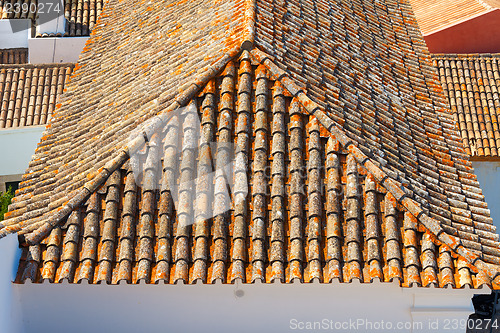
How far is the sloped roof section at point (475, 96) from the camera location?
16.8 m

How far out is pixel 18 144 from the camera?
17.9m

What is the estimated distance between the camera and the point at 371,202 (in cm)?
801

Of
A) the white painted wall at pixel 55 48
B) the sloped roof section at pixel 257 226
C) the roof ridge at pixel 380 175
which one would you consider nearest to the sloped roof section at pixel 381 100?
the roof ridge at pixel 380 175

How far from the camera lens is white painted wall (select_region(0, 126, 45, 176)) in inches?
701

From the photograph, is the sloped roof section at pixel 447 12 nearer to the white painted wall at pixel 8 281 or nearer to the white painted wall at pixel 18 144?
the white painted wall at pixel 18 144

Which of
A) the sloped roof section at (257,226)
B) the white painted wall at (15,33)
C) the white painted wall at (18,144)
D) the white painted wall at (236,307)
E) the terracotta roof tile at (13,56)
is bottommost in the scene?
the white painted wall at (236,307)

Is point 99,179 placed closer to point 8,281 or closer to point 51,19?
point 8,281

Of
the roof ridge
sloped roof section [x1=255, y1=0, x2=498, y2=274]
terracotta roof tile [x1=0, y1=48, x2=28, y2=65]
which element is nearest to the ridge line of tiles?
the roof ridge

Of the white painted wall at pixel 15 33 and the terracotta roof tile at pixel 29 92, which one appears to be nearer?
the terracotta roof tile at pixel 29 92

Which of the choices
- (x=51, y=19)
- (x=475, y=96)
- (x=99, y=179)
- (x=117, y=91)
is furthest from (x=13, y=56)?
(x=99, y=179)

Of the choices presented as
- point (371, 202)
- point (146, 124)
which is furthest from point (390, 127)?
point (146, 124)

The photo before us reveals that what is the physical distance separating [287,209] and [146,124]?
1.95 metres

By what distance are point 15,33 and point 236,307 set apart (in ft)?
57.8

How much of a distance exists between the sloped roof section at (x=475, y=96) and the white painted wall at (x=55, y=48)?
34.6 feet
